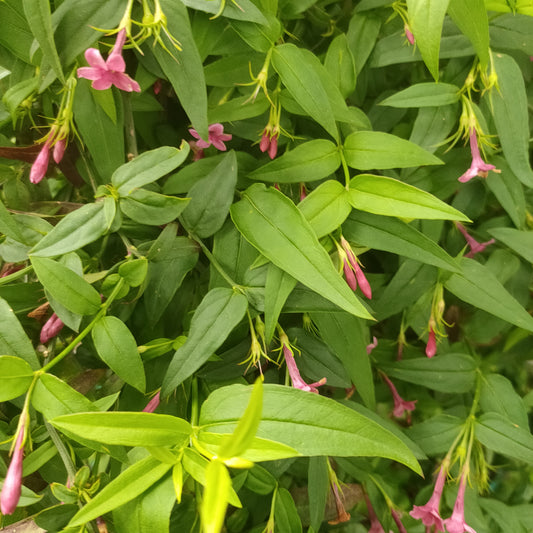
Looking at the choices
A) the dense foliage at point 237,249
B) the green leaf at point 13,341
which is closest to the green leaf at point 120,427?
the dense foliage at point 237,249

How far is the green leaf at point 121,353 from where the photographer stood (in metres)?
0.48

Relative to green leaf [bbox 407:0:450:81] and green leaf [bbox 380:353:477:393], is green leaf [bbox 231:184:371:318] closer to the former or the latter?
green leaf [bbox 407:0:450:81]

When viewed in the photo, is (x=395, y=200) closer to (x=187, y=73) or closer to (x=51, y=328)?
(x=187, y=73)

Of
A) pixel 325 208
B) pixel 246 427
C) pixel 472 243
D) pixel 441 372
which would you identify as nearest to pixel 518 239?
pixel 472 243

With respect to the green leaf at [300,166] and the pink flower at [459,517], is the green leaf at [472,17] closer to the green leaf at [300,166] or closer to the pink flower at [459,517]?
the green leaf at [300,166]

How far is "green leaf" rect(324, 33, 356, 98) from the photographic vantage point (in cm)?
61

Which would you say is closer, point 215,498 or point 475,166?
point 215,498

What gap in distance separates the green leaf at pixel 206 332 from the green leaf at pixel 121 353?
Result: 0.03 m

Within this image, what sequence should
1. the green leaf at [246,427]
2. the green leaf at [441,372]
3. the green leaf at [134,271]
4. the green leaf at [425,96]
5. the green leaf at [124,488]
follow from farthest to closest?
the green leaf at [441,372], the green leaf at [425,96], the green leaf at [134,271], the green leaf at [124,488], the green leaf at [246,427]

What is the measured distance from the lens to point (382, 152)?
1.81 ft

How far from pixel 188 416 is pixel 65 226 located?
219 mm

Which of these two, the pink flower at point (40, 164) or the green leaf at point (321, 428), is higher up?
the pink flower at point (40, 164)

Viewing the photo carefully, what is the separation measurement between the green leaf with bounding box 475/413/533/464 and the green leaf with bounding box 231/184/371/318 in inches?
13.4

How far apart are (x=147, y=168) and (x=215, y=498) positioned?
29cm
